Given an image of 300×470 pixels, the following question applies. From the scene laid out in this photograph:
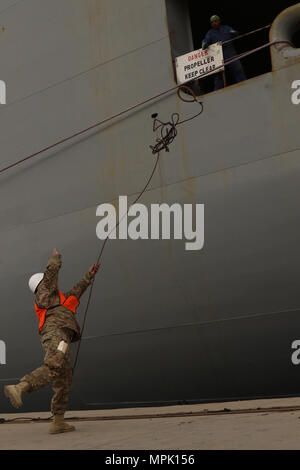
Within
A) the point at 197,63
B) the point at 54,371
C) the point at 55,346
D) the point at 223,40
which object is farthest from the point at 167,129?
the point at 54,371

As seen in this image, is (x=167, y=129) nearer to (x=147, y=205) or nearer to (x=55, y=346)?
(x=147, y=205)

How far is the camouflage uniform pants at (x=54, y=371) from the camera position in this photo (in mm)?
4602

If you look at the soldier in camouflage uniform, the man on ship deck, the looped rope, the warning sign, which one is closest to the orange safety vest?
the soldier in camouflage uniform

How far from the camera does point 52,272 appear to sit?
4.89 meters

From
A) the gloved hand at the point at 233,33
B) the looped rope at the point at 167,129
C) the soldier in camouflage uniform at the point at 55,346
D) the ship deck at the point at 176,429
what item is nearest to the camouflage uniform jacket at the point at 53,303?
the soldier in camouflage uniform at the point at 55,346

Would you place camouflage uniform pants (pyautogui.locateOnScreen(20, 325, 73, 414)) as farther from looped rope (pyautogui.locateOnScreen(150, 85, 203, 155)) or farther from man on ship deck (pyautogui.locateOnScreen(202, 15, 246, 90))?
man on ship deck (pyautogui.locateOnScreen(202, 15, 246, 90))

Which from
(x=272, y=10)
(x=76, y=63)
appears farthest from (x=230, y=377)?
(x=272, y=10)

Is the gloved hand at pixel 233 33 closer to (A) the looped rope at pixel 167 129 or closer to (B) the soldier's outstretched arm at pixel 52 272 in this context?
(A) the looped rope at pixel 167 129

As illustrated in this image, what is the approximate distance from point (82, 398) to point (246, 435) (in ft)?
10.1

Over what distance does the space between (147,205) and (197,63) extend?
155cm

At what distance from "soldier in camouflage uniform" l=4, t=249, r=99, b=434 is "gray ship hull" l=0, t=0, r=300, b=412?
3.39ft

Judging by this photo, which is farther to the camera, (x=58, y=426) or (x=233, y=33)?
(x=233, y=33)

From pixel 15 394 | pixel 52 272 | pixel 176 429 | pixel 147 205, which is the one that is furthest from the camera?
pixel 147 205
